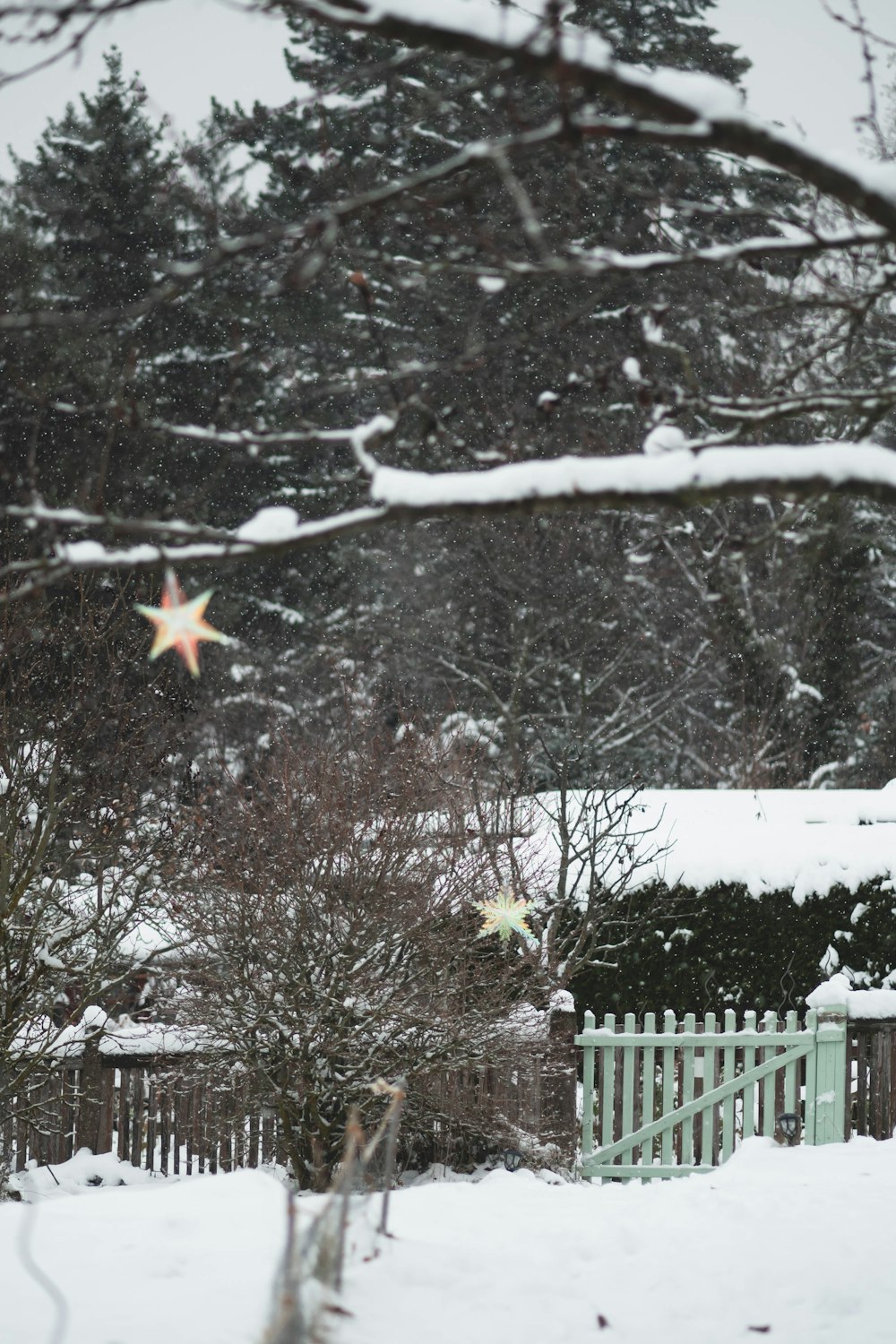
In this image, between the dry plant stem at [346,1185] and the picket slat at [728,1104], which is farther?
the picket slat at [728,1104]

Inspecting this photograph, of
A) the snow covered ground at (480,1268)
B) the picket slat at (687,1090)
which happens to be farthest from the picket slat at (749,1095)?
the snow covered ground at (480,1268)

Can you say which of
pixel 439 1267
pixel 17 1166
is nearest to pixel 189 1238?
pixel 439 1267

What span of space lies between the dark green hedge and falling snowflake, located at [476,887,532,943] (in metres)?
Result: 1.67

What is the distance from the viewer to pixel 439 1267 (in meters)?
3.92

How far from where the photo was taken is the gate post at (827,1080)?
8.27 metres

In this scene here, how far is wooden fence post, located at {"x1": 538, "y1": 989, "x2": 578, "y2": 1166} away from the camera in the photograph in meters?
8.19

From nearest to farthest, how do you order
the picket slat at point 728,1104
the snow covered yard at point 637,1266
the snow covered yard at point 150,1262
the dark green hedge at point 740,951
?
the snow covered yard at point 150,1262, the snow covered yard at point 637,1266, the picket slat at point 728,1104, the dark green hedge at point 740,951

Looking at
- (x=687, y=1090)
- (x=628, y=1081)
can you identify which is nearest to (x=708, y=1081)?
(x=687, y=1090)

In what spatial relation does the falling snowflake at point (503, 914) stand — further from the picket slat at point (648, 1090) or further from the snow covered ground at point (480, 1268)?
A: the snow covered ground at point (480, 1268)

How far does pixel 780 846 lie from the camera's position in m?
9.90

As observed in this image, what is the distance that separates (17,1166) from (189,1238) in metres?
5.75

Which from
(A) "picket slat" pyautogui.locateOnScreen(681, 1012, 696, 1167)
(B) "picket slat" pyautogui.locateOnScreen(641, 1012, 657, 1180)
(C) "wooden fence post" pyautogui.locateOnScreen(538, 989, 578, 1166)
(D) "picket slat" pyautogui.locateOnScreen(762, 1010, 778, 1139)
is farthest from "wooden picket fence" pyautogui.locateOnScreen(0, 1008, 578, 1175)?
(D) "picket slat" pyautogui.locateOnScreen(762, 1010, 778, 1139)

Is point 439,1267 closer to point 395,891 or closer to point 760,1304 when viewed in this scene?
point 760,1304

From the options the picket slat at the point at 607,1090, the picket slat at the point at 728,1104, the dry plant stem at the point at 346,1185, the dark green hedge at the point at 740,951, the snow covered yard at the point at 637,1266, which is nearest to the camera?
the dry plant stem at the point at 346,1185
